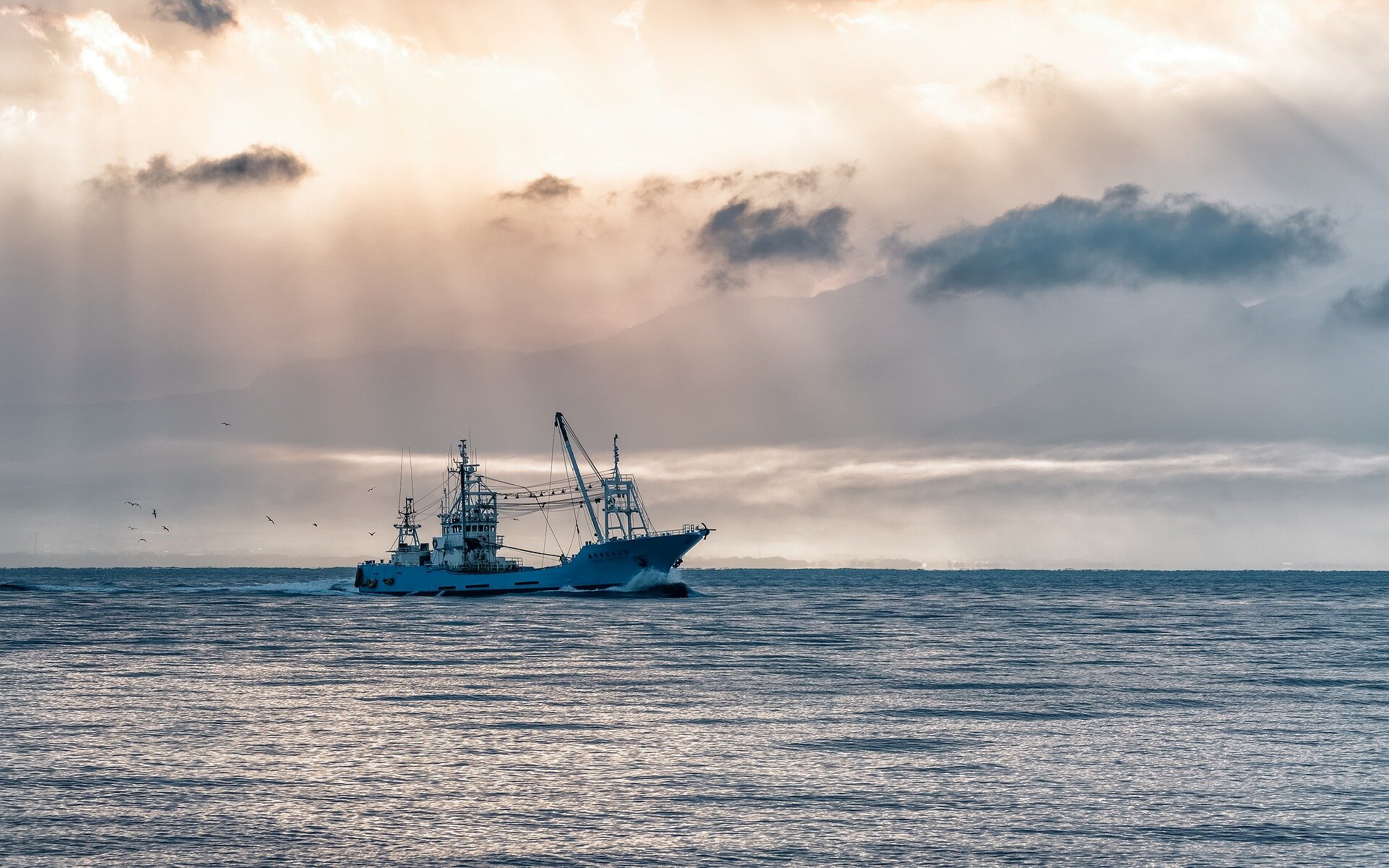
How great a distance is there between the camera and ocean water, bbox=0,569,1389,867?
2597 centimetres

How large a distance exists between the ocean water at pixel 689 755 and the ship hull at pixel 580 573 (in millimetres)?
83018

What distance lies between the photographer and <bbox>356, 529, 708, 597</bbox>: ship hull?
540ft

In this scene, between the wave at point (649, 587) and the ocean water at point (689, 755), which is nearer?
the ocean water at point (689, 755)

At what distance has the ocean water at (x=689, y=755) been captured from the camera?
25969 millimetres

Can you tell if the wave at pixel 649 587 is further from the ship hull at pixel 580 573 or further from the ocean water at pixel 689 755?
the ocean water at pixel 689 755

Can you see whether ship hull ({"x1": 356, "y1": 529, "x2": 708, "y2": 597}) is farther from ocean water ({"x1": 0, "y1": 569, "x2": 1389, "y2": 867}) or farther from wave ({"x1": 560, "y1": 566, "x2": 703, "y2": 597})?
ocean water ({"x1": 0, "y1": 569, "x2": 1389, "y2": 867})

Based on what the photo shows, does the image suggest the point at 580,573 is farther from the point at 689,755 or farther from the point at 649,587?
the point at 689,755

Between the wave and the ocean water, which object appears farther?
the wave

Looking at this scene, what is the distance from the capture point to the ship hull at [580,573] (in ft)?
540

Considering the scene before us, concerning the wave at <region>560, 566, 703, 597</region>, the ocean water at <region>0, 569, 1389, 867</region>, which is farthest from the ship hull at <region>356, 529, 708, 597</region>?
the ocean water at <region>0, 569, 1389, 867</region>

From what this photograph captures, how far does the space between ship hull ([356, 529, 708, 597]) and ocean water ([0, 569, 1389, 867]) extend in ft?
272

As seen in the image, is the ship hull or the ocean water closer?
the ocean water

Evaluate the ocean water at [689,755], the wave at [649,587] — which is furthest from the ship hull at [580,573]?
the ocean water at [689,755]

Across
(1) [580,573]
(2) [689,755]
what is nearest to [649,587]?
(1) [580,573]
